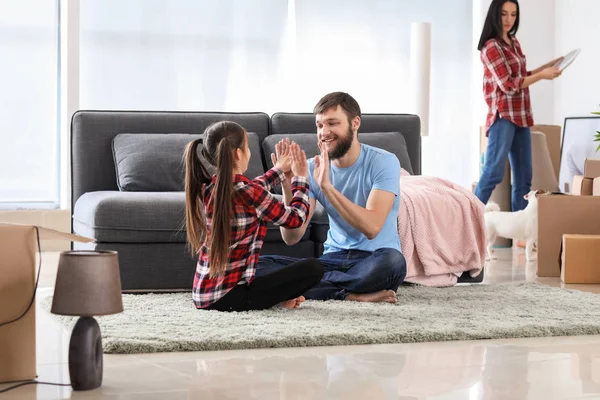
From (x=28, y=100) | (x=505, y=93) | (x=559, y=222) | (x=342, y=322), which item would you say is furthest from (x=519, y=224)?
(x=28, y=100)

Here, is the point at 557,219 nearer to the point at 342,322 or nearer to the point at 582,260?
the point at 582,260

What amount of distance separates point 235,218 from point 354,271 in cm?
58

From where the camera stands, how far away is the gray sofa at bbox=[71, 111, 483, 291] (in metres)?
3.80

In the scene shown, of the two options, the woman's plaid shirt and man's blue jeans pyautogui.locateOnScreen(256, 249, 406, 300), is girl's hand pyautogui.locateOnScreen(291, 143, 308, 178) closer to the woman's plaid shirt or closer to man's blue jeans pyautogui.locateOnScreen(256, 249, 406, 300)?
man's blue jeans pyautogui.locateOnScreen(256, 249, 406, 300)

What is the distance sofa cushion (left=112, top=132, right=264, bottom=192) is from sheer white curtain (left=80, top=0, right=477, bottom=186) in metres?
2.07

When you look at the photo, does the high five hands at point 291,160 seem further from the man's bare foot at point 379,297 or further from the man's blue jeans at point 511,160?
the man's blue jeans at point 511,160

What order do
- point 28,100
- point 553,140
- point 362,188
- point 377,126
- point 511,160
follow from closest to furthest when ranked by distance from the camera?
point 362,188 → point 377,126 → point 511,160 → point 28,100 → point 553,140

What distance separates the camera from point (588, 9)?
271 inches

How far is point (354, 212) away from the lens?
10.8ft

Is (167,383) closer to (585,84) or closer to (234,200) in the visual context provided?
(234,200)

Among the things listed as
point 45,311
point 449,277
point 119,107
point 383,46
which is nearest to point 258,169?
point 449,277

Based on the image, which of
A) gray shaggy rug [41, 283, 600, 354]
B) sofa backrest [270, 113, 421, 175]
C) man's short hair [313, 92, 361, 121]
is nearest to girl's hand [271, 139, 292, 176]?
man's short hair [313, 92, 361, 121]

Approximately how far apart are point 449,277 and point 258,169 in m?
1.07

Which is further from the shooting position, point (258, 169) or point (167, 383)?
point (258, 169)
